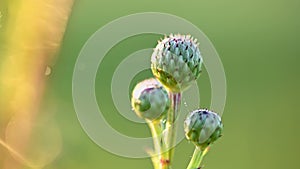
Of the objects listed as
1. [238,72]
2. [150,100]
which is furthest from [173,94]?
[238,72]

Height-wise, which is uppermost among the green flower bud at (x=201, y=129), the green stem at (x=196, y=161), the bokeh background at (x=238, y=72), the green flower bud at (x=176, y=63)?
the bokeh background at (x=238, y=72)

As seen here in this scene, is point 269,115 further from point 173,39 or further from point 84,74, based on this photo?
point 173,39

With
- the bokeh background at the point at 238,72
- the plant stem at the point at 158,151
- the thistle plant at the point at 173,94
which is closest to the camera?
the plant stem at the point at 158,151

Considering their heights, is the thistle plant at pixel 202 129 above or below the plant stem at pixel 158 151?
above

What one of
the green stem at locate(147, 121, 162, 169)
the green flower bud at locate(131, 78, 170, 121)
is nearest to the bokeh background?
the green flower bud at locate(131, 78, 170, 121)

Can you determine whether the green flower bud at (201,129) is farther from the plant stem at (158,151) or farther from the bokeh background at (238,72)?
the bokeh background at (238,72)

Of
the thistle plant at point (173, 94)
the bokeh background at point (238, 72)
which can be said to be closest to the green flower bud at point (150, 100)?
the thistle plant at point (173, 94)

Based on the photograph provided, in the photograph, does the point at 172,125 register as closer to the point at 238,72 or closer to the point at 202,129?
the point at 202,129
